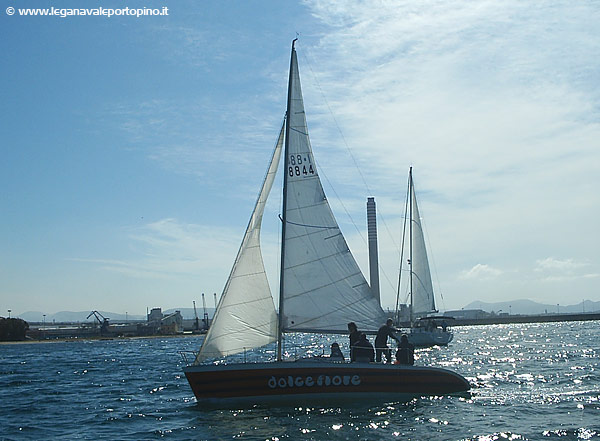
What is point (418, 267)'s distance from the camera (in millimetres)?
63719

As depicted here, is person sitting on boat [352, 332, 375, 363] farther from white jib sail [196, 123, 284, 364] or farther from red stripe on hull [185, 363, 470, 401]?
white jib sail [196, 123, 284, 364]

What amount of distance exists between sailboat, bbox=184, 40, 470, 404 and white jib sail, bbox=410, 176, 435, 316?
40000 millimetres

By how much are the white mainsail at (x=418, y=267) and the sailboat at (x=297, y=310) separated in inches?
1573

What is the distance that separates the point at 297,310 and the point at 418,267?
42.8 m

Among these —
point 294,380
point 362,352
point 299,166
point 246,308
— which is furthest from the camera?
point 299,166

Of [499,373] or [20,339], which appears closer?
[499,373]

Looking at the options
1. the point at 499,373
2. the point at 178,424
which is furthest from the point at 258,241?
the point at 499,373

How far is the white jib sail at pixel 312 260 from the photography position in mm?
22719

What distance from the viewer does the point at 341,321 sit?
23.0 metres

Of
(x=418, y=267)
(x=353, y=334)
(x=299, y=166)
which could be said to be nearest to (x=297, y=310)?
(x=353, y=334)

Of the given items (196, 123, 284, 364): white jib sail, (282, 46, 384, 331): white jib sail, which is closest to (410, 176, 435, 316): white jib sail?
(282, 46, 384, 331): white jib sail

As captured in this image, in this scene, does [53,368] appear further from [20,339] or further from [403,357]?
[20,339]

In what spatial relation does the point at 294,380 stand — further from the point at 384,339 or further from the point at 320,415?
the point at 384,339

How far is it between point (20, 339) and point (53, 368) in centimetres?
7345
